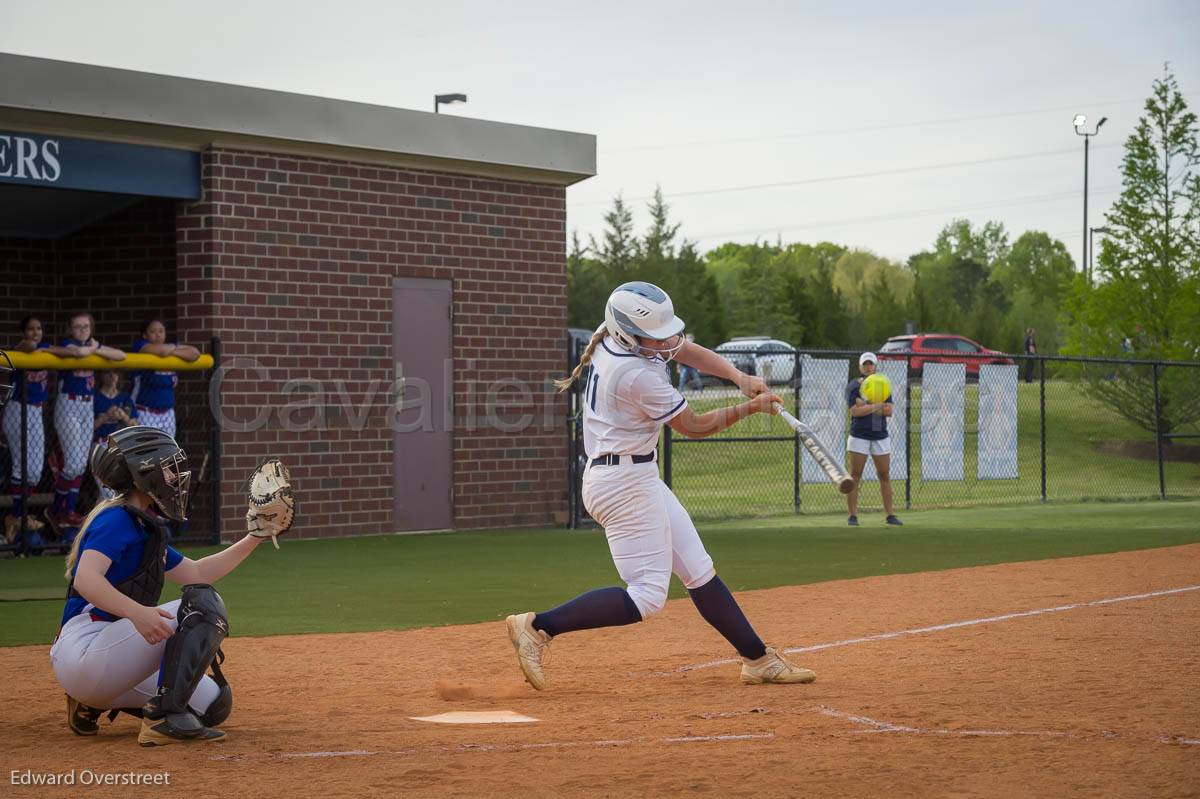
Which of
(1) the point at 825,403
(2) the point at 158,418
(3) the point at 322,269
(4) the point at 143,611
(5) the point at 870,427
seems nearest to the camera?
(4) the point at 143,611

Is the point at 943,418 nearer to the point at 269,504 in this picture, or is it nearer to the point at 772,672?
the point at 772,672

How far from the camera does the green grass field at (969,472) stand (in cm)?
2420

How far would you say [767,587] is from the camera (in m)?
12.1

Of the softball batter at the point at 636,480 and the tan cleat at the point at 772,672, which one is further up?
the softball batter at the point at 636,480

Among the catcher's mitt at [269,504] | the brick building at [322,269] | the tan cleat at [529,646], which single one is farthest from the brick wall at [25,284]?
the catcher's mitt at [269,504]

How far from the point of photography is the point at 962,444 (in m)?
23.4

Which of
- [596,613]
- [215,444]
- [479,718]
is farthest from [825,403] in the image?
[479,718]

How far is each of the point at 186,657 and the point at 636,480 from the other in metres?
2.45

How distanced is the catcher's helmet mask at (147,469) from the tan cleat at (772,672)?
3073 mm

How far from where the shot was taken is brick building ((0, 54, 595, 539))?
15352mm

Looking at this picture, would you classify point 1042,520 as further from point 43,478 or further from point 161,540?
point 161,540

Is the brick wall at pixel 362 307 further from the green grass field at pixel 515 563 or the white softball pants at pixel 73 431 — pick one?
the white softball pants at pixel 73 431

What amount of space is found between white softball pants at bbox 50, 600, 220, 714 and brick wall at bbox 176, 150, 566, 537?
983 centimetres

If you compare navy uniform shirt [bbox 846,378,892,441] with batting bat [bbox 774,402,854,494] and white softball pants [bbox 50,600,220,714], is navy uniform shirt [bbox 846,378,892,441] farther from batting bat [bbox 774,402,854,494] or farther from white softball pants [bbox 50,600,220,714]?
white softball pants [bbox 50,600,220,714]
